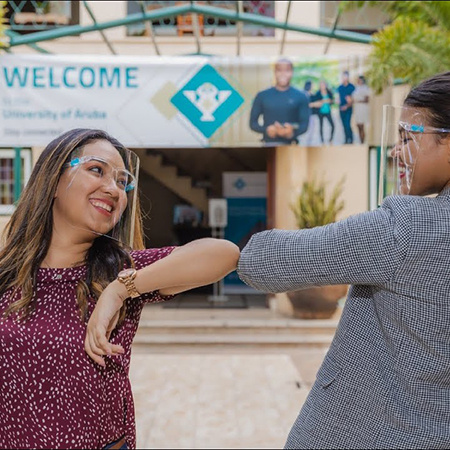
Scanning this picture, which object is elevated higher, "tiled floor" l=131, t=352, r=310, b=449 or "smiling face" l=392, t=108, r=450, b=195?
"smiling face" l=392, t=108, r=450, b=195

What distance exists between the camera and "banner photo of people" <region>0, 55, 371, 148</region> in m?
7.45

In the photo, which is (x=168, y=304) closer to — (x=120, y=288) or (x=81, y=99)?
(x=81, y=99)

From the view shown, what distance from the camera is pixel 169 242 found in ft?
49.9

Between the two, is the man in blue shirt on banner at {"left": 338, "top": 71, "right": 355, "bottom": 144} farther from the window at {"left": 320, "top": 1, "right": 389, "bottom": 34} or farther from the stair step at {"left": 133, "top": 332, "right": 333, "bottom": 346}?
the window at {"left": 320, "top": 1, "right": 389, "bottom": 34}

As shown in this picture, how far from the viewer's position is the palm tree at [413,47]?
6.71m

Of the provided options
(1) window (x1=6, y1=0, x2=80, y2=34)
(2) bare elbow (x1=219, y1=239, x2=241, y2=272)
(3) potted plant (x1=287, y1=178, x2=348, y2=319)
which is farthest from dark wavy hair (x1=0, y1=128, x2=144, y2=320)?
(1) window (x1=6, y1=0, x2=80, y2=34)

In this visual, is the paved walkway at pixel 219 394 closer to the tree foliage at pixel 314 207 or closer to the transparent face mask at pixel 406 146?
the tree foliage at pixel 314 207

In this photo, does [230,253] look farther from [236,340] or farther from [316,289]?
[316,289]

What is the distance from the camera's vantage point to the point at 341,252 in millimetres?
1220

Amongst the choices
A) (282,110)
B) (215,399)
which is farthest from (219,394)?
(282,110)

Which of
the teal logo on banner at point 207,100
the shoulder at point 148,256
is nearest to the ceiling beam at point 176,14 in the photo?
the teal logo on banner at point 207,100

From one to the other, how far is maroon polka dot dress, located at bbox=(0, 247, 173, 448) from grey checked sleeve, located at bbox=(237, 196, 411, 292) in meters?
0.37

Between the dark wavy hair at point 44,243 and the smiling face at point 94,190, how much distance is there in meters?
0.03

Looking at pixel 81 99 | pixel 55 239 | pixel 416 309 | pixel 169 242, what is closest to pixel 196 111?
pixel 81 99
